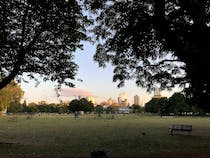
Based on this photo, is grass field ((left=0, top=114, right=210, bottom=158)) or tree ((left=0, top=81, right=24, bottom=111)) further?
tree ((left=0, top=81, right=24, bottom=111))

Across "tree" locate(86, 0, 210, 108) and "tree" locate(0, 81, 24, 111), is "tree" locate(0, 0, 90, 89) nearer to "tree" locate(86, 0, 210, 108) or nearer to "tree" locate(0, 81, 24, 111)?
"tree" locate(86, 0, 210, 108)

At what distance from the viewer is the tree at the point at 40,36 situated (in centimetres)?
2059

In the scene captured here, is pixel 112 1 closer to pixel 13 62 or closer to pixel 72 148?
pixel 13 62

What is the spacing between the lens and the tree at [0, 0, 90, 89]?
20.6 m

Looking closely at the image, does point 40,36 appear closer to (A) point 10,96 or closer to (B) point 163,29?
(B) point 163,29

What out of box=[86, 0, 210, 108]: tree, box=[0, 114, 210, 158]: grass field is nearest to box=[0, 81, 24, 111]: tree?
box=[0, 114, 210, 158]: grass field

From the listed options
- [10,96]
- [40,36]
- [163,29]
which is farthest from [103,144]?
[10,96]

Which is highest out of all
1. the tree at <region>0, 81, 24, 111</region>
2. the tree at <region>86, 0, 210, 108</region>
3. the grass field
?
the tree at <region>0, 81, 24, 111</region>

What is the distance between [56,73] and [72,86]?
4.57 ft

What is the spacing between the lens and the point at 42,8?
20.2m

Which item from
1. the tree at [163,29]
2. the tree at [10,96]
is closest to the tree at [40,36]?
the tree at [163,29]

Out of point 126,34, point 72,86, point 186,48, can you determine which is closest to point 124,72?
point 72,86

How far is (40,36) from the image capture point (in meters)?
23.9

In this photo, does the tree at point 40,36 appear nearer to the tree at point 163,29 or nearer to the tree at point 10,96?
the tree at point 163,29
